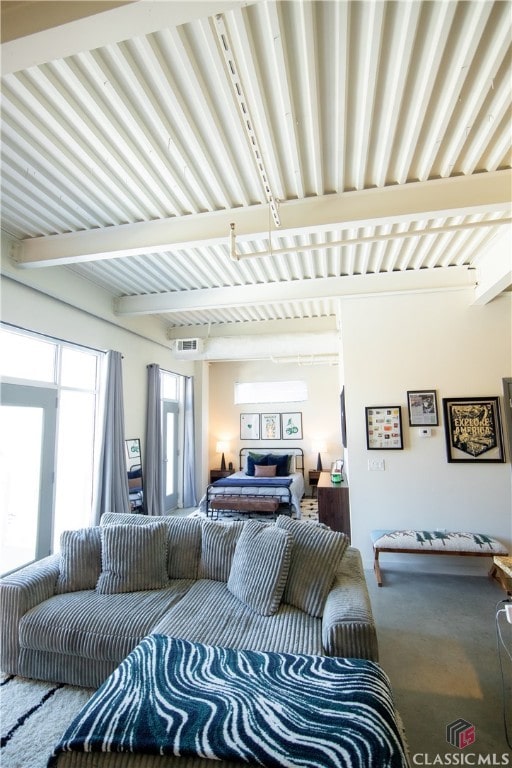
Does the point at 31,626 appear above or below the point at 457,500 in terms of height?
below

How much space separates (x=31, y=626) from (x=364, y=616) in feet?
6.29

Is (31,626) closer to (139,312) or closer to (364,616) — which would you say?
(364,616)

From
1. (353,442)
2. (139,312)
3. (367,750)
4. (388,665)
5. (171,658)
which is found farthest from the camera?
(139,312)

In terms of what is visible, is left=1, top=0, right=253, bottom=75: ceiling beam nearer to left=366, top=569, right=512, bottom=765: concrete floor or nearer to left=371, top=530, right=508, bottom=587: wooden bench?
left=366, top=569, right=512, bottom=765: concrete floor

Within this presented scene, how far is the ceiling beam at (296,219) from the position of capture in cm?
244

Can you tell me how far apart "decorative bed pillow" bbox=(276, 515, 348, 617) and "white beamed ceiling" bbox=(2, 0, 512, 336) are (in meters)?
2.03

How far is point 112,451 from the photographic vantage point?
14.3 feet

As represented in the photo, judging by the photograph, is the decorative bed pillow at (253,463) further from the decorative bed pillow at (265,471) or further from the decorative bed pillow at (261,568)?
the decorative bed pillow at (261,568)

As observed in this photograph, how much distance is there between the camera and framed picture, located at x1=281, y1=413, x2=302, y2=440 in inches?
310

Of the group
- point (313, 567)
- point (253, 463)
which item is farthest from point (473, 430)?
point (253, 463)

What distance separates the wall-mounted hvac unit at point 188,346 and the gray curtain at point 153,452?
58 centimetres

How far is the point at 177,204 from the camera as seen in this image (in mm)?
2789

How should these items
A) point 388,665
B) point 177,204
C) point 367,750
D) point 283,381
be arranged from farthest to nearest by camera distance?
point 283,381
point 177,204
point 388,665
point 367,750


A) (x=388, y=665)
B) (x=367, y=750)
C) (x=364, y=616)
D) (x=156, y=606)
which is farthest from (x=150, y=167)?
(x=388, y=665)
